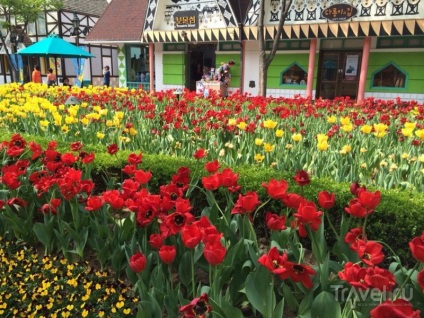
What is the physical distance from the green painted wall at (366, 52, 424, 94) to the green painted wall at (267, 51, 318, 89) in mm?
2391

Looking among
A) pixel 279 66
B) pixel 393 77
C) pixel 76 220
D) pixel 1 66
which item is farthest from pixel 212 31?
pixel 1 66

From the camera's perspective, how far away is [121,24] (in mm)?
20297

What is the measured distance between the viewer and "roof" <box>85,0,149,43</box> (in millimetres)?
19516

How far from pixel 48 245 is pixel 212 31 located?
14393mm

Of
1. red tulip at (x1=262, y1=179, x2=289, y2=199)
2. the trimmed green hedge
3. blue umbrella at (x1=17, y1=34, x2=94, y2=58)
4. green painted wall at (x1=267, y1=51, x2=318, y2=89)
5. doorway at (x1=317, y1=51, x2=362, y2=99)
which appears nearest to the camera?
red tulip at (x1=262, y1=179, x2=289, y2=199)

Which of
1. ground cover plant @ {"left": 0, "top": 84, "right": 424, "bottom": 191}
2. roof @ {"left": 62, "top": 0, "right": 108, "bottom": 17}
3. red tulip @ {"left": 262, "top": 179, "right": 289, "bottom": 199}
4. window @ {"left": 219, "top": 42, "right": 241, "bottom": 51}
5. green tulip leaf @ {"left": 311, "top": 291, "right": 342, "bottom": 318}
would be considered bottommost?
green tulip leaf @ {"left": 311, "top": 291, "right": 342, "bottom": 318}

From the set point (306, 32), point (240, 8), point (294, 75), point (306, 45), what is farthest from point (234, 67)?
point (306, 32)

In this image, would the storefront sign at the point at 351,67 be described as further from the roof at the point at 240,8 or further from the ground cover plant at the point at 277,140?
the ground cover plant at the point at 277,140

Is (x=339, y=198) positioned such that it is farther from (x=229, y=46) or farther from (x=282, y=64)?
(x=229, y=46)

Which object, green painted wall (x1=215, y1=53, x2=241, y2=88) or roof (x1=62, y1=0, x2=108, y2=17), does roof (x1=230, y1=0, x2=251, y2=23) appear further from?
roof (x1=62, y1=0, x2=108, y2=17)

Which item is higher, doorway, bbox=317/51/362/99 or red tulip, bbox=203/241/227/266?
doorway, bbox=317/51/362/99

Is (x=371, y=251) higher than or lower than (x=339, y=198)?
higher

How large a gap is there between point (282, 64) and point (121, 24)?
9069mm

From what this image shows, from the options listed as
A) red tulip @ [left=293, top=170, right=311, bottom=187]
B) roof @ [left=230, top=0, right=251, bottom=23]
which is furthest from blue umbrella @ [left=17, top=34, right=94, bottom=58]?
red tulip @ [left=293, top=170, right=311, bottom=187]
